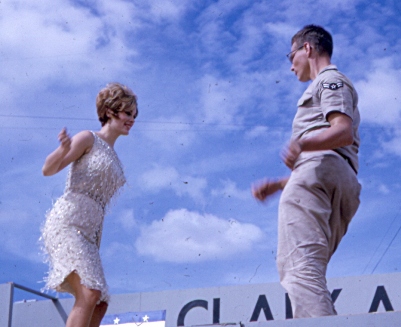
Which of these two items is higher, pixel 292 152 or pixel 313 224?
pixel 292 152

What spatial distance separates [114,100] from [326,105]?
0.96 meters

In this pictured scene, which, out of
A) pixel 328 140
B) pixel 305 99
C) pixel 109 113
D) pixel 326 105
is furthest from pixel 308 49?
pixel 109 113

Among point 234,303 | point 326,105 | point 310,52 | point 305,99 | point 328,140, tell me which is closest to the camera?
point 328,140

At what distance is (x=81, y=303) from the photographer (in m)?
2.70

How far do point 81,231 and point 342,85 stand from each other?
1.19 meters

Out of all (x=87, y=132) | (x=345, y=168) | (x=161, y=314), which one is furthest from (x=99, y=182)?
(x=161, y=314)

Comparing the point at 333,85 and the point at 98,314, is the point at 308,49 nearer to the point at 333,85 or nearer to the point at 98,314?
the point at 333,85

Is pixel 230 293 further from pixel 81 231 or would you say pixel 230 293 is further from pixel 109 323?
pixel 81 231

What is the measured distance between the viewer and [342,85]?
2.69 meters

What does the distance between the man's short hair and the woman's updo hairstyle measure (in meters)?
0.77

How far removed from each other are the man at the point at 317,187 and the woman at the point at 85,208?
0.75 meters

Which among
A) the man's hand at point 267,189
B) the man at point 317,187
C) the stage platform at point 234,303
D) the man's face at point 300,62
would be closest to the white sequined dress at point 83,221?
the man's hand at point 267,189

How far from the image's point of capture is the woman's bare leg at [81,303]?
262 cm

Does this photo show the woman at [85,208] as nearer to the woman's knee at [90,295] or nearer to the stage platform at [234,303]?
the woman's knee at [90,295]
